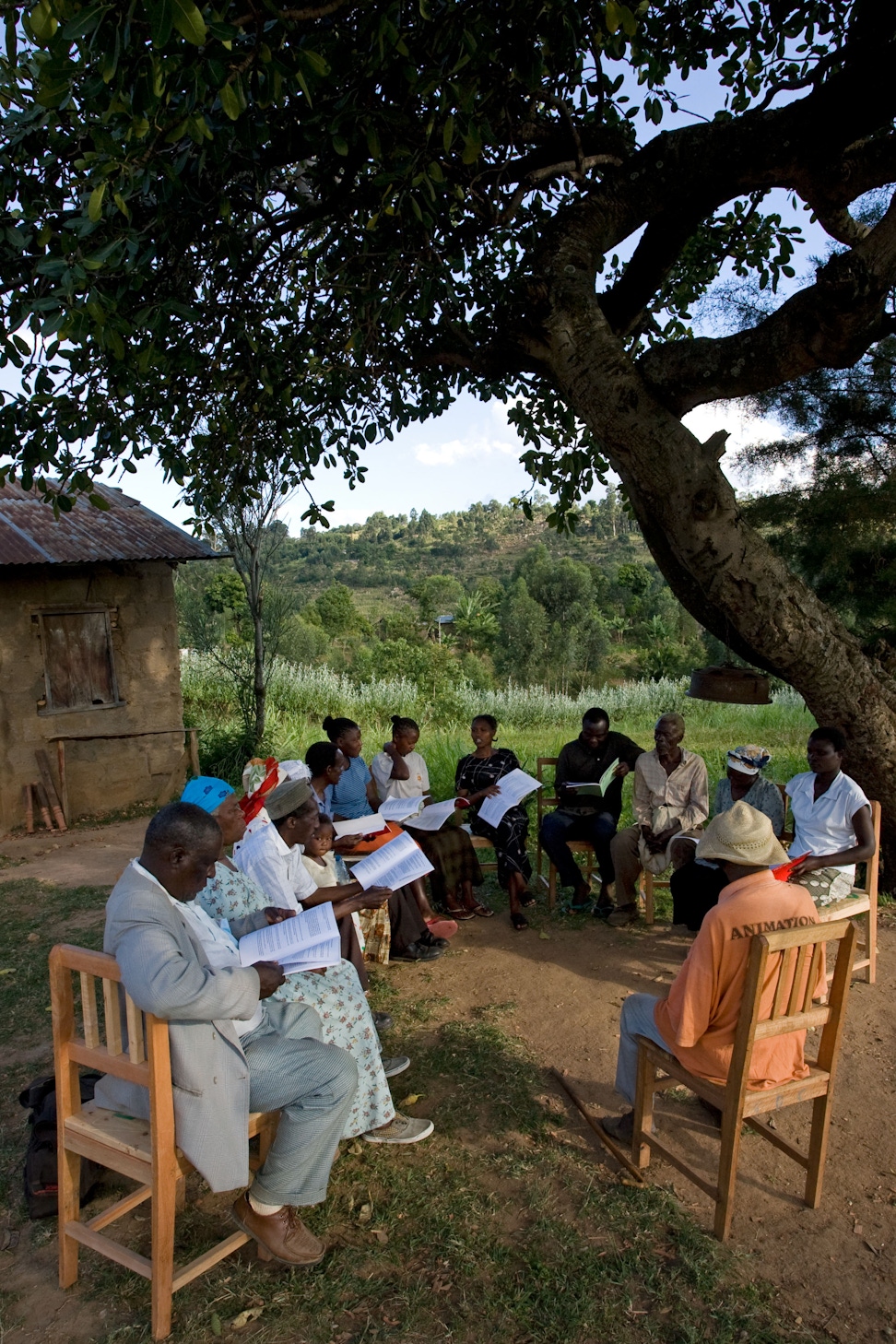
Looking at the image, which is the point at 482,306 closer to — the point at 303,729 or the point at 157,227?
the point at 157,227

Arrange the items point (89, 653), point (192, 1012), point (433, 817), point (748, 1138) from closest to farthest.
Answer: point (192, 1012), point (748, 1138), point (433, 817), point (89, 653)

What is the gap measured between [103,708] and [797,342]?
8270mm

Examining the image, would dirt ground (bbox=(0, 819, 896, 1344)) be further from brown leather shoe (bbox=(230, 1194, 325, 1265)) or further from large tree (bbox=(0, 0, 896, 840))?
large tree (bbox=(0, 0, 896, 840))

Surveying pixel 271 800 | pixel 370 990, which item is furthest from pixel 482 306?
pixel 370 990

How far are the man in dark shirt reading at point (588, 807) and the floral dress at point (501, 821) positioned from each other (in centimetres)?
19

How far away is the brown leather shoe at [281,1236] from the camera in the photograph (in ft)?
9.39

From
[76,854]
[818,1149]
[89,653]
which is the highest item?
[89,653]

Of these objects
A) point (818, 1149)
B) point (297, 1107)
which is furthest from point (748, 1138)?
point (297, 1107)

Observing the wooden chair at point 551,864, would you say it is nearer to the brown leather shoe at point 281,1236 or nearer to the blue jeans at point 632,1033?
the blue jeans at point 632,1033

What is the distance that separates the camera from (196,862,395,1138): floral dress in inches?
134

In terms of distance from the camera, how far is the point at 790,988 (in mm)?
2992

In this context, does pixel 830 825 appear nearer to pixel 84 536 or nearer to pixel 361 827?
pixel 361 827

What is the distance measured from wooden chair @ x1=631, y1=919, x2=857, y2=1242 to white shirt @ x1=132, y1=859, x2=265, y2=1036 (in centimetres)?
147

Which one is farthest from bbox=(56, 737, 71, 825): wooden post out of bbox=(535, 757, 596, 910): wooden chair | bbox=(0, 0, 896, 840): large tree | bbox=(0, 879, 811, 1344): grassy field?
bbox=(0, 879, 811, 1344): grassy field
